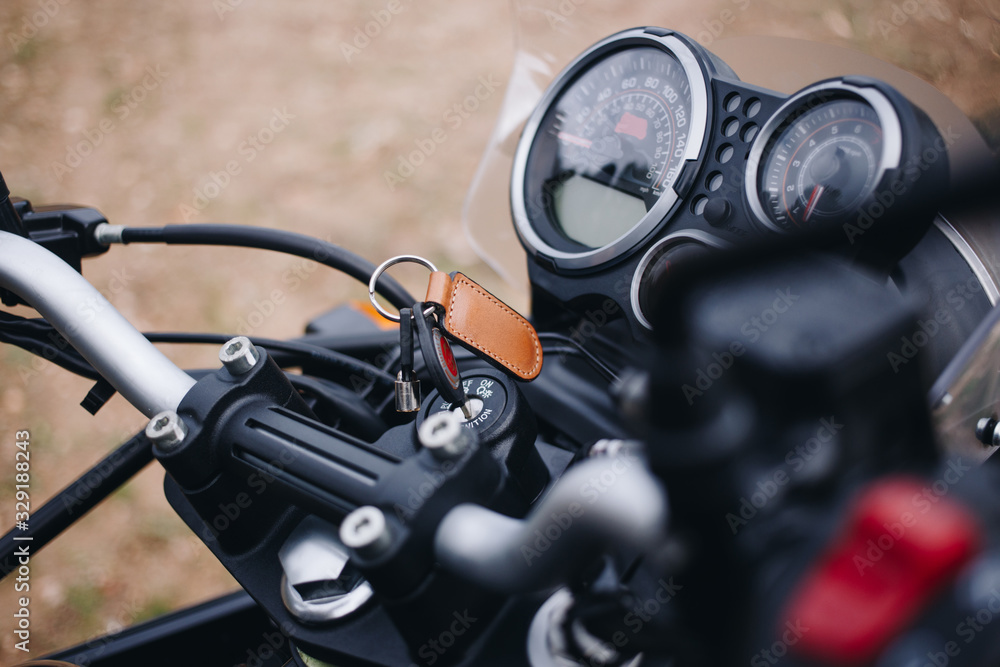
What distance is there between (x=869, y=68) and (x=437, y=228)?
2.51 metres

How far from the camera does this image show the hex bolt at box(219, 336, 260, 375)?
816 mm

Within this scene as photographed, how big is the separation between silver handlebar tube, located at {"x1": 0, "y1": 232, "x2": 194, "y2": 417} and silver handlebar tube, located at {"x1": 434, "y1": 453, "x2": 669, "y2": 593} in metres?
0.41

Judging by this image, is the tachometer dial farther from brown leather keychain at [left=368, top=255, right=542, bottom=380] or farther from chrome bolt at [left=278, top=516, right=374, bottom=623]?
chrome bolt at [left=278, top=516, right=374, bottom=623]

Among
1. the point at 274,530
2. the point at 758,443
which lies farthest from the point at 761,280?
the point at 274,530

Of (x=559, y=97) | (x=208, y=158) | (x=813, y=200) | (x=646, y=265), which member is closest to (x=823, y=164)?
(x=813, y=200)

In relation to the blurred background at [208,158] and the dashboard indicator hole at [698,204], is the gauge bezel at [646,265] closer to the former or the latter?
the dashboard indicator hole at [698,204]

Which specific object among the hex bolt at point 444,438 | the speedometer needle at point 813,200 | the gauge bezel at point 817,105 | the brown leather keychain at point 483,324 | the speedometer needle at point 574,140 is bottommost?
the brown leather keychain at point 483,324

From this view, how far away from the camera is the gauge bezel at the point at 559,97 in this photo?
3.82 feet

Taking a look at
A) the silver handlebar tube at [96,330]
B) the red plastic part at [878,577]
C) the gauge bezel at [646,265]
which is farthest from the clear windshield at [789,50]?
the silver handlebar tube at [96,330]

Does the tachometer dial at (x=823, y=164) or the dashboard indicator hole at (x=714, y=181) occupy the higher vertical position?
the tachometer dial at (x=823, y=164)

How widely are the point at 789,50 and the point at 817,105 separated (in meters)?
0.15

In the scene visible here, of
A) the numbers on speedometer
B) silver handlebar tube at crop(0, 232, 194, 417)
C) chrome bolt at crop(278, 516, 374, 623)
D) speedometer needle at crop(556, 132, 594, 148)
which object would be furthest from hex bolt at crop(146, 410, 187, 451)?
speedometer needle at crop(556, 132, 594, 148)

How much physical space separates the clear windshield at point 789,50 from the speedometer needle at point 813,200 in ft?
0.53

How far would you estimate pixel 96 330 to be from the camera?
862mm
